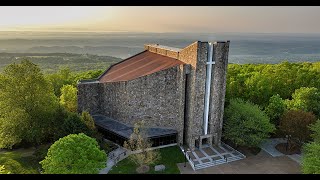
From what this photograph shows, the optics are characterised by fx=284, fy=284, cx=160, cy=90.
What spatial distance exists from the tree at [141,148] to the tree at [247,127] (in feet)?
31.4

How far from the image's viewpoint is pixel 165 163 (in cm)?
3142

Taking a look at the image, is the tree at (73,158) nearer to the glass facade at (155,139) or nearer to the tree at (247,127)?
the glass facade at (155,139)

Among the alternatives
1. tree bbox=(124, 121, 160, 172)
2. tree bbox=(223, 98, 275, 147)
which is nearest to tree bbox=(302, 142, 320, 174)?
tree bbox=(223, 98, 275, 147)

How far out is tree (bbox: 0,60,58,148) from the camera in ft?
100

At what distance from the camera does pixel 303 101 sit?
39906 millimetres

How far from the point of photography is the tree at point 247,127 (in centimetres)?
3362

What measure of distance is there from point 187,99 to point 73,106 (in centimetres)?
1716

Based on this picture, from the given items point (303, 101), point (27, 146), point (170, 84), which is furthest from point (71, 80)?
point (303, 101)

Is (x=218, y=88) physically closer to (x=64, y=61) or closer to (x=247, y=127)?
(x=247, y=127)

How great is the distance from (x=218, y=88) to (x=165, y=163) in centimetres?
1128

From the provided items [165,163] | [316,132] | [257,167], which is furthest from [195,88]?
[316,132]

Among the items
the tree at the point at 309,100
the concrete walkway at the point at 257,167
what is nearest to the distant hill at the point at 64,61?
the tree at the point at 309,100

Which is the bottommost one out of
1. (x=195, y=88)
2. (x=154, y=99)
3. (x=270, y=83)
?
(x=154, y=99)

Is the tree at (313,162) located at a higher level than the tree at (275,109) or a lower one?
lower
